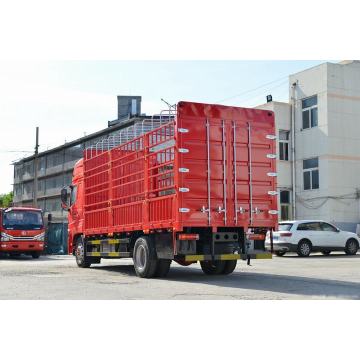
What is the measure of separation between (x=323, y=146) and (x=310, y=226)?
10483 mm

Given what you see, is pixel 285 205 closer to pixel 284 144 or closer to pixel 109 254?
pixel 284 144

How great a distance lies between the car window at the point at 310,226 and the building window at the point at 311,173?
33.5ft

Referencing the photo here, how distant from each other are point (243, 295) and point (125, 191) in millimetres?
5448

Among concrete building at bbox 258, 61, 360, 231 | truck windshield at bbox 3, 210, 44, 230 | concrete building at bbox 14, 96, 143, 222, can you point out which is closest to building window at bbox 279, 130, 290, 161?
concrete building at bbox 258, 61, 360, 231

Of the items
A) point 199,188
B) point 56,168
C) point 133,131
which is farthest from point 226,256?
point 56,168

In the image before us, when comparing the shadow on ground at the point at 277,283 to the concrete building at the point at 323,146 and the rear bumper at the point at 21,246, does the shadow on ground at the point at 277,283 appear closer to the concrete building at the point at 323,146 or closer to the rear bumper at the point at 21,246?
the rear bumper at the point at 21,246

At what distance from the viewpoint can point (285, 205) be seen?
36719 mm

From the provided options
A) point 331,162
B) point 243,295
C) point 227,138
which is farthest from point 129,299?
point 331,162
